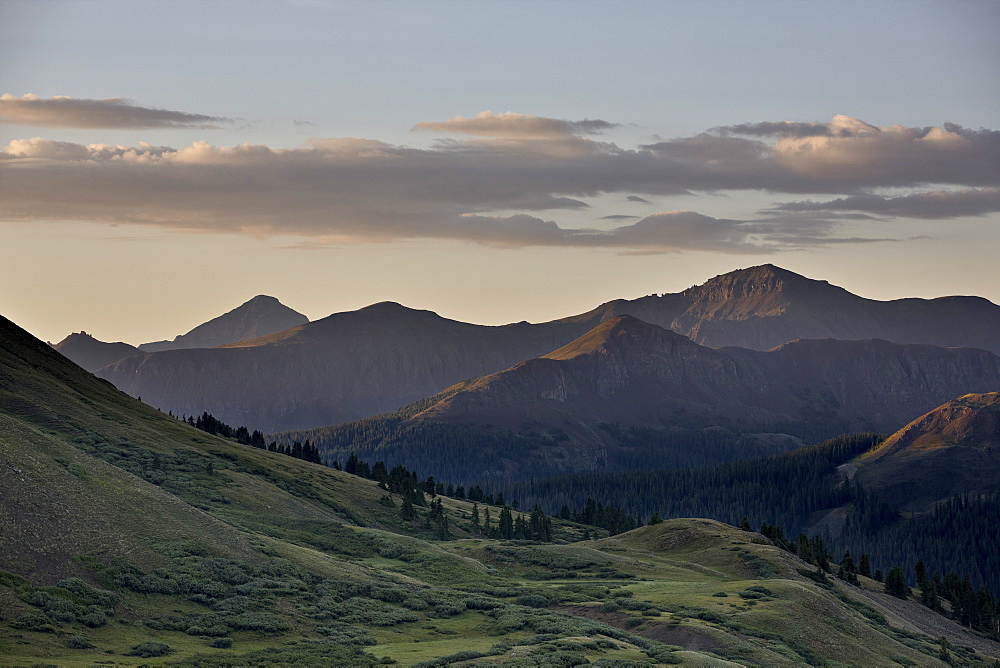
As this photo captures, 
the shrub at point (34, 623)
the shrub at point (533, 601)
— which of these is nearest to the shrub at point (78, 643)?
the shrub at point (34, 623)

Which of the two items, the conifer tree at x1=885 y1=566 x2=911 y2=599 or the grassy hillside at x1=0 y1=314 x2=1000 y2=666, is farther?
the conifer tree at x1=885 y1=566 x2=911 y2=599

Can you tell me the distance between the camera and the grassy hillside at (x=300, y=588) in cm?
7119

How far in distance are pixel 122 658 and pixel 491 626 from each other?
116 feet

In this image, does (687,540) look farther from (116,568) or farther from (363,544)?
(116,568)

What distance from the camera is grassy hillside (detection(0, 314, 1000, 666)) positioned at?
7119 centimetres

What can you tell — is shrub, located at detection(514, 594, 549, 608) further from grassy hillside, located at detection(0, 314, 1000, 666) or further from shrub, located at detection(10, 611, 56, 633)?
shrub, located at detection(10, 611, 56, 633)

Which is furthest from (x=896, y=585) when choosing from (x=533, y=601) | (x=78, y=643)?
(x=78, y=643)

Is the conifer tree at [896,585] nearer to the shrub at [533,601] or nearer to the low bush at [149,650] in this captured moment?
the shrub at [533,601]

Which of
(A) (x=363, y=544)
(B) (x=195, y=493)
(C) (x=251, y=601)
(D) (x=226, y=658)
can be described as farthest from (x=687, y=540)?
(D) (x=226, y=658)

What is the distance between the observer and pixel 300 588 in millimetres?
90000

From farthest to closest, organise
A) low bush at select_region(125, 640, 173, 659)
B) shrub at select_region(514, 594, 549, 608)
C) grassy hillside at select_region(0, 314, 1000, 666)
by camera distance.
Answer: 1. shrub at select_region(514, 594, 549, 608)
2. grassy hillside at select_region(0, 314, 1000, 666)
3. low bush at select_region(125, 640, 173, 659)

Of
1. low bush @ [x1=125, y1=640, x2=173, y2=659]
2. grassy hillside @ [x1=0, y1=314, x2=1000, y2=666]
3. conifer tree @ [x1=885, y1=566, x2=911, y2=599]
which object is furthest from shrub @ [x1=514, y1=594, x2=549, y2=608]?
conifer tree @ [x1=885, y1=566, x2=911, y2=599]

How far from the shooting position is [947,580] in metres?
195

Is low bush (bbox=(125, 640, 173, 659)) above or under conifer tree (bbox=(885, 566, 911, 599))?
above
